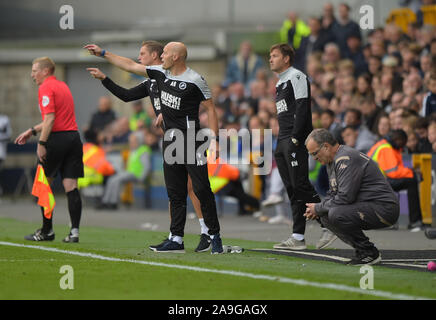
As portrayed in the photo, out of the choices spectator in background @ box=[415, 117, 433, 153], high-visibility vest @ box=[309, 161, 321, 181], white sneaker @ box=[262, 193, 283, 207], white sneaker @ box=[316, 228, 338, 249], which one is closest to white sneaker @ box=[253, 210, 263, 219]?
white sneaker @ box=[262, 193, 283, 207]

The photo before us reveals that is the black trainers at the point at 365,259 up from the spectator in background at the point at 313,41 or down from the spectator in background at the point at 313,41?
down

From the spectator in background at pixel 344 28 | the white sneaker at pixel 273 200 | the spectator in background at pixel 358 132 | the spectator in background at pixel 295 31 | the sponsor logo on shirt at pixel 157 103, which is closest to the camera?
the sponsor logo on shirt at pixel 157 103

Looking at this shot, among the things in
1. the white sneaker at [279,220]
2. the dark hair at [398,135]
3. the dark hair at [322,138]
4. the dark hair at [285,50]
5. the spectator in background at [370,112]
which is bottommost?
the white sneaker at [279,220]

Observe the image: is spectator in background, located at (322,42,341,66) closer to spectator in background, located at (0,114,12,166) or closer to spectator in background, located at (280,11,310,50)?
spectator in background, located at (280,11,310,50)

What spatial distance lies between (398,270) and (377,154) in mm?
6080

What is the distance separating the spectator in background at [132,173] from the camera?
21.4 m

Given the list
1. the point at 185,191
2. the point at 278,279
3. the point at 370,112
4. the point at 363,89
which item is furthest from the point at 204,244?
the point at 363,89

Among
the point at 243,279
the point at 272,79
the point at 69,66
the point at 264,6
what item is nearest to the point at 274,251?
the point at 243,279

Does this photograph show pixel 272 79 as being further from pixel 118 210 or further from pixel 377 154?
pixel 377 154

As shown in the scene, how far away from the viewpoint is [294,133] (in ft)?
38.8

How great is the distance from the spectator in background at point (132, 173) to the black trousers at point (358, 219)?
11.7 m

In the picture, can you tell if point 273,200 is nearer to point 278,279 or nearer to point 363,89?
point 363,89

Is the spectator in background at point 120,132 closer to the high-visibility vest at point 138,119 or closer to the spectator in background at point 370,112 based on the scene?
the high-visibility vest at point 138,119

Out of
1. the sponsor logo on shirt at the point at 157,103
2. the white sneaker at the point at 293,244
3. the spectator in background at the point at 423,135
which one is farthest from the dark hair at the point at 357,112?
the sponsor logo on shirt at the point at 157,103
